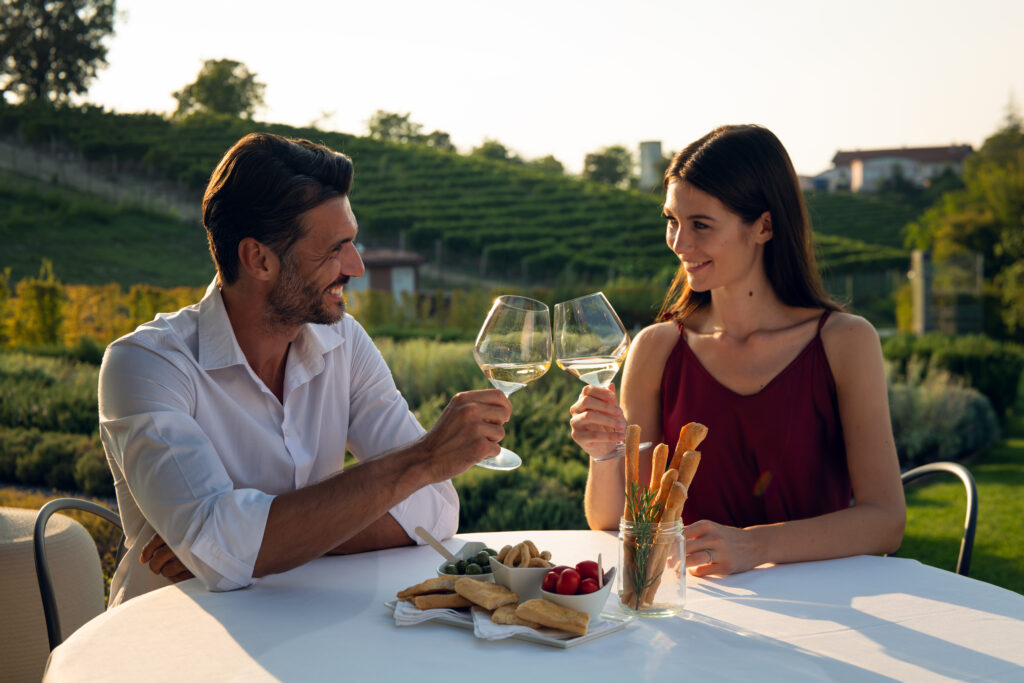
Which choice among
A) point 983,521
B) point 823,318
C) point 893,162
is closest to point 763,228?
point 823,318

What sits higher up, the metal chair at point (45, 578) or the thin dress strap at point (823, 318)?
the thin dress strap at point (823, 318)

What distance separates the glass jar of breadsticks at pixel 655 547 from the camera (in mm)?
1421

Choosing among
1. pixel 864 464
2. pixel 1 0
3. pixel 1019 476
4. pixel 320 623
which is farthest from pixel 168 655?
pixel 1 0

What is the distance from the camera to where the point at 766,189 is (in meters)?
2.22

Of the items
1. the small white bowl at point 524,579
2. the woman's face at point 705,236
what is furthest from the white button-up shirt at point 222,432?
the woman's face at point 705,236

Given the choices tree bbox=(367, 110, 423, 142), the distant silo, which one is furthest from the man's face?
the distant silo

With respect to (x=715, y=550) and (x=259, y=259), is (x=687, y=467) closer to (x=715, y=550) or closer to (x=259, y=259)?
(x=715, y=550)

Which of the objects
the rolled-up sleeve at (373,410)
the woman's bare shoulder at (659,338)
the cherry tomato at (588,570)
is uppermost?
the woman's bare shoulder at (659,338)

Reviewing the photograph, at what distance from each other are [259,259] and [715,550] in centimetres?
114

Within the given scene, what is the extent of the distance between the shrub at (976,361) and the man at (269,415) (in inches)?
322

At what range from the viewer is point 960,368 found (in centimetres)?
938

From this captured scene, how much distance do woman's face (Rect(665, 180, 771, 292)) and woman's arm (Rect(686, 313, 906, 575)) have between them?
11.3 inches

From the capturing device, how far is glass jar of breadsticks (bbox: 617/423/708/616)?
4.66 feet

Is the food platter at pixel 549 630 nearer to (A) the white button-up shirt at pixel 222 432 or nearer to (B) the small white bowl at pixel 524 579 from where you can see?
(B) the small white bowl at pixel 524 579
